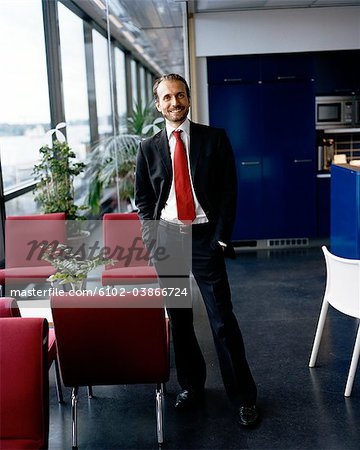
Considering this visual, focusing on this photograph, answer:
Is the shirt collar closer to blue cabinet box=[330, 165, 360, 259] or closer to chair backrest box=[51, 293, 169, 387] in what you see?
chair backrest box=[51, 293, 169, 387]

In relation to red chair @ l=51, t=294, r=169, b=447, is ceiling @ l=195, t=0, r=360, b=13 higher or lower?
higher

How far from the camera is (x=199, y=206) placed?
9.57 feet

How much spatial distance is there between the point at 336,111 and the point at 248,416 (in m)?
5.25

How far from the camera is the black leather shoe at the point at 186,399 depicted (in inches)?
124

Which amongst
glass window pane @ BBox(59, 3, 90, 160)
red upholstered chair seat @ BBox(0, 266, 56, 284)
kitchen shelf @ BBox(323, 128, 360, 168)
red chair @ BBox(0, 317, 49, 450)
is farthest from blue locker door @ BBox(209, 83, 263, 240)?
red chair @ BBox(0, 317, 49, 450)

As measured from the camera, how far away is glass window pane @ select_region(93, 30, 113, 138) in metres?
6.82

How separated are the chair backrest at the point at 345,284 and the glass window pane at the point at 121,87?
380cm

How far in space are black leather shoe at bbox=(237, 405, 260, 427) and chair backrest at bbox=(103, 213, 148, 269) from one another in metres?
1.92

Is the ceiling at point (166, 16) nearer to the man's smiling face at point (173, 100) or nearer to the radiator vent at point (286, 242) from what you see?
the radiator vent at point (286, 242)

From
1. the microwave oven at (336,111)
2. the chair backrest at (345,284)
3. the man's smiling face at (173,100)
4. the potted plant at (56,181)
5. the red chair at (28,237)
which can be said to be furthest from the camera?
the microwave oven at (336,111)

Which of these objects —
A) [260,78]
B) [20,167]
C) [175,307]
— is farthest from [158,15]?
[175,307]

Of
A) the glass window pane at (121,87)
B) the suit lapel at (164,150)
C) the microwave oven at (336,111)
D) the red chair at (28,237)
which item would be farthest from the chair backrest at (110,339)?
the microwave oven at (336,111)

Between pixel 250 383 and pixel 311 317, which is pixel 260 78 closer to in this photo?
pixel 311 317

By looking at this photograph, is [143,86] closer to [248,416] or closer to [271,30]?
[271,30]
